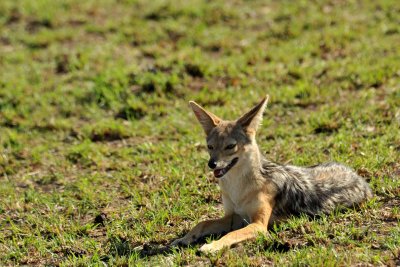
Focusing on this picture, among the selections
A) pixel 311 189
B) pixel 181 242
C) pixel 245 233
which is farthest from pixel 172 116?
pixel 245 233

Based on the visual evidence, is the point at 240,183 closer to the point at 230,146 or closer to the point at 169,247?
the point at 230,146

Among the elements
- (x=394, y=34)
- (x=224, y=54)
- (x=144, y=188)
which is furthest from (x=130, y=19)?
(x=144, y=188)

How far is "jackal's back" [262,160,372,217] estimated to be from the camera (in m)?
7.22

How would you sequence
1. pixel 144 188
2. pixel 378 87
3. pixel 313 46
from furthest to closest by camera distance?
pixel 313 46
pixel 378 87
pixel 144 188

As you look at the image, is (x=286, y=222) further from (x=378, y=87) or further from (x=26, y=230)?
(x=378, y=87)

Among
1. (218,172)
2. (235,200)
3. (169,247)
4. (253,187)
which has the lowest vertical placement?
(169,247)

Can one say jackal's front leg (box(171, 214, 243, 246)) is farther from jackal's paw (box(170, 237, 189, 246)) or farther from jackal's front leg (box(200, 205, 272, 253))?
jackal's front leg (box(200, 205, 272, 253))

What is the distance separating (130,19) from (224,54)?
2.65m

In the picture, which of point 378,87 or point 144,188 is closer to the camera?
→ point 144,188

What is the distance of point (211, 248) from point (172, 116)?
4641mm

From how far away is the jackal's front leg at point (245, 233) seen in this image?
6.59m

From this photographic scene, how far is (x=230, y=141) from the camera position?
7.12 meters

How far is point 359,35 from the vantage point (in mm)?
13203

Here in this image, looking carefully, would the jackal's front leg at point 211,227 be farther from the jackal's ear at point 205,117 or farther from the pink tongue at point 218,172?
the jackal's ear at point 205,117
